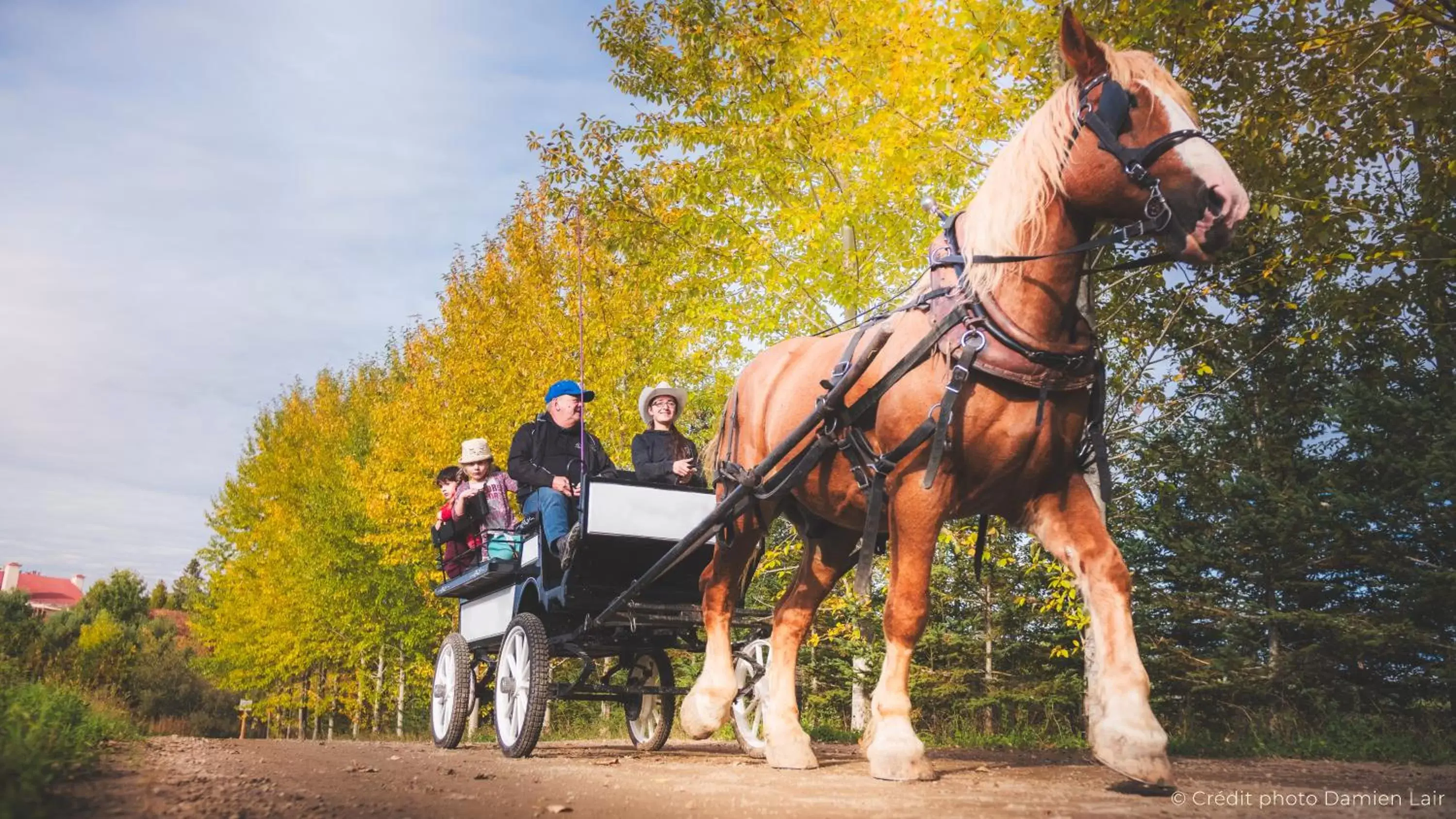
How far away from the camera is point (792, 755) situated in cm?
459

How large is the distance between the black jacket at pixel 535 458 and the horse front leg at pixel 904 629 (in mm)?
2981

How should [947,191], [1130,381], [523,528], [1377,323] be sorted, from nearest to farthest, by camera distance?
1. [523,528]
2. [1377,323]
3. [1130,381]
4. [947,191]

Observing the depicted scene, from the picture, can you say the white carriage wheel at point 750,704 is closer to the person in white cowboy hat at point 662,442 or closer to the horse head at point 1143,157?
the person in white cowboy hat at point 662,442

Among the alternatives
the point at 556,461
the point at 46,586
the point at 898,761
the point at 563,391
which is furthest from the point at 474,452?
the point at 46,586

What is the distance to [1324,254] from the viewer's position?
22.6ft

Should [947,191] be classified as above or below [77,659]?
above

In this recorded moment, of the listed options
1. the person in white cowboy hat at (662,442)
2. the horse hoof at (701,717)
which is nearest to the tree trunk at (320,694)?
the person in white cowboy hat at (662,442)

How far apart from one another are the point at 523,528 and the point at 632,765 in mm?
1996

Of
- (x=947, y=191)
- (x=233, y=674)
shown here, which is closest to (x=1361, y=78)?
(x=947, y=191)

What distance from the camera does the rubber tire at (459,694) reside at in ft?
22.9

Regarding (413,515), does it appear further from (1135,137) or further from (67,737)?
(1135,137)

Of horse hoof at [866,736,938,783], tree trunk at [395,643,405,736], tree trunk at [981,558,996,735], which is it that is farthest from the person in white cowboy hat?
tree trunk at [395,643,405,736]

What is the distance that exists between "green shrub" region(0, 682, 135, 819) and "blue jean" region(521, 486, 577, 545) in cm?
249

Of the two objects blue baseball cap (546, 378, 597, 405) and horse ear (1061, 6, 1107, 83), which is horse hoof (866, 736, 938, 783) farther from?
blue baseball cap (546, 378, 597, 405)
